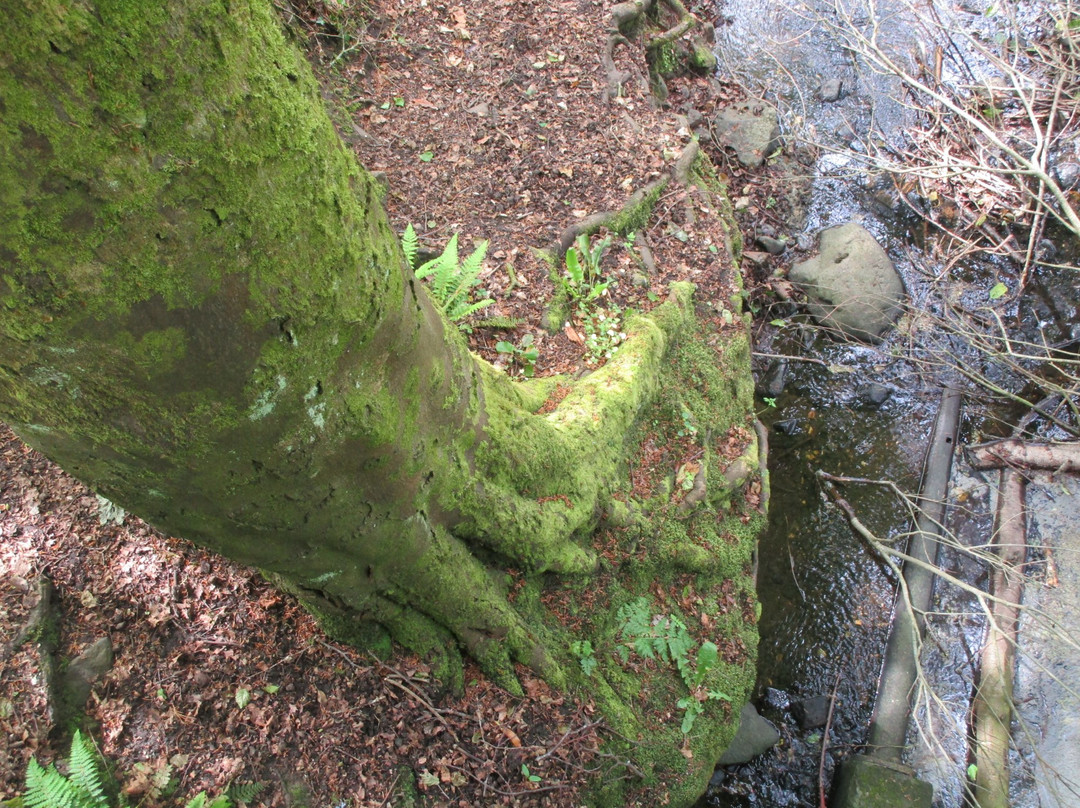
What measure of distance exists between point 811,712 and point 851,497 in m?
1.89

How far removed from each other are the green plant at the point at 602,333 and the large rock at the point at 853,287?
9.69 feet

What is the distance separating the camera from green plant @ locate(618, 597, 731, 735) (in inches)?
152

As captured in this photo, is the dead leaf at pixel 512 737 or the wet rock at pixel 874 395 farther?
the wet rock at pixel 874 395

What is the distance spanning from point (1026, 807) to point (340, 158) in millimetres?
6011

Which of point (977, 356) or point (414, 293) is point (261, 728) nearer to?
point (414, 293)

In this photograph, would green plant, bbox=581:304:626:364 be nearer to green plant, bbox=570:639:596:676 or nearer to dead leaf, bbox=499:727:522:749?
green plant, bbox=570:639:596:676

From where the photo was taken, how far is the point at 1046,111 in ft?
25.8

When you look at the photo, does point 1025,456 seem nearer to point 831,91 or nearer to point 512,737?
point 831,91

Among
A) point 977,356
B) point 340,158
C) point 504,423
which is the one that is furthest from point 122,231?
point 977,356

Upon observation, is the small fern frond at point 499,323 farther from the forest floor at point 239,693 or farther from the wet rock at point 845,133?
the wet rock at point 845,133

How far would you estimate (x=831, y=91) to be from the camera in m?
8.59

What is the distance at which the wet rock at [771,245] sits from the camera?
24.1ft

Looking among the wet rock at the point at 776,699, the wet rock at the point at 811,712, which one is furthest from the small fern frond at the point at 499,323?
the wet rock at the point at 811,712

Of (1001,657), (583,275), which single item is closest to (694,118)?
(583,275)
